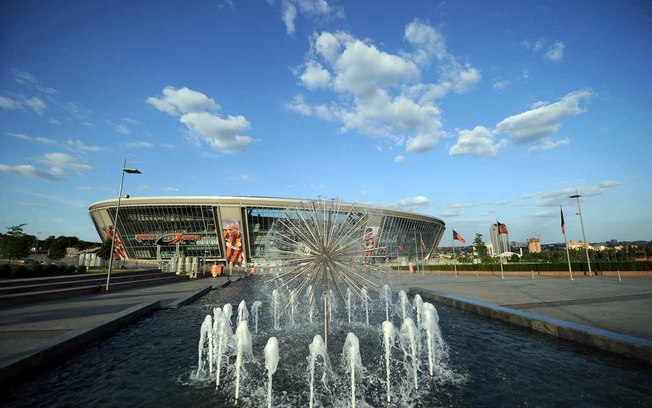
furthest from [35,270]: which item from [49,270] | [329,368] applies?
[329,368]

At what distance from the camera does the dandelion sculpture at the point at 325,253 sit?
23.0 feet

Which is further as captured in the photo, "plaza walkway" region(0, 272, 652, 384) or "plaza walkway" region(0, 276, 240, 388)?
"plaza walkway" region(0, 272, 652, 384)

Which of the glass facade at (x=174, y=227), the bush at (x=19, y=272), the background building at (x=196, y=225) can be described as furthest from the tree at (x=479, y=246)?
the bush at (x=19, y=272)

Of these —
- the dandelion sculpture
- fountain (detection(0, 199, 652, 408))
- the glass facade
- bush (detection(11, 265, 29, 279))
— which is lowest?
fountain (detection(0, 199, 652, 408))

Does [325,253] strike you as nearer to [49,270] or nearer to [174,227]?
[49,270]

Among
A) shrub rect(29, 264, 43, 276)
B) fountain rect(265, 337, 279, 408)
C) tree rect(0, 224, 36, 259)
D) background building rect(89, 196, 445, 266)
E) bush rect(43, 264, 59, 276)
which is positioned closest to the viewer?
fountain rect(265, 337, 279, 408)

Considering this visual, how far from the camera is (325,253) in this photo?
22.9 feet

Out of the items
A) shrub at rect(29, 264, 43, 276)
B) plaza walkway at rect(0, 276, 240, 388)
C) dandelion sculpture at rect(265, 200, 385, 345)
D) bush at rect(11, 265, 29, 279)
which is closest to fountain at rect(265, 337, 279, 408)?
dandelion sculpture at rect(265, 200, 385, 345)

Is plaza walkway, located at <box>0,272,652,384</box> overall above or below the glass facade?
below

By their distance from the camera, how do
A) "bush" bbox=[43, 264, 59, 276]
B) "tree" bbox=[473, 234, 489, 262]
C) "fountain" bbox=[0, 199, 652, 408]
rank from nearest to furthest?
"fountain" bbox=[0, 199, 652, 408] → "bush" bbox=[43, 264, 59, 276] → "tree" bbox=[473, 234, 489, 262]

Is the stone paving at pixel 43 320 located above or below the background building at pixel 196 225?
below

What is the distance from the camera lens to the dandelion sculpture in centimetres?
702

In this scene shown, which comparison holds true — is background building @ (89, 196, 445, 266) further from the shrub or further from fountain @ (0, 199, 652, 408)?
fountain @ (0, 199, 652, 408)

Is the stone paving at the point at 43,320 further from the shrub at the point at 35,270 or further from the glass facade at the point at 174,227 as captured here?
the glass facade at the point at 174,227
